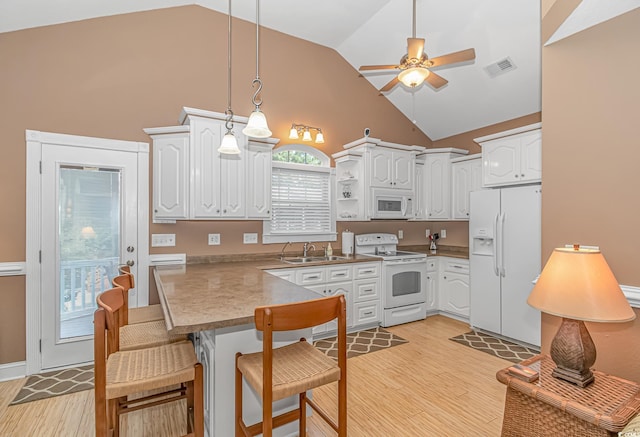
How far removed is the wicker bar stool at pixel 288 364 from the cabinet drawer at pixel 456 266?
3269 millimetres

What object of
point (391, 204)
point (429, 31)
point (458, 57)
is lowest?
point (391, 204)

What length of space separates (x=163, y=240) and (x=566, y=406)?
3493 millimetres

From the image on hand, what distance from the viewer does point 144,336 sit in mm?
1926

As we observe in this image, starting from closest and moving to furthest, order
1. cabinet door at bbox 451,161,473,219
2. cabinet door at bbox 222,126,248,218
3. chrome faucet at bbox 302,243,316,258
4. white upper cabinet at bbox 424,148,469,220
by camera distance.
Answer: cabinet door at bbox 222,126,248,218 → chrome faucet at bbox 302,243,316,258 → cabinet door at bbox 451,161,473,219 → white upper cabinet at bbox 424,148,469,220

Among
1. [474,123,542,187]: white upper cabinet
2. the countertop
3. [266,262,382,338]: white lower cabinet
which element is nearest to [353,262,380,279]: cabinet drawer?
[266,262,382,338]: white lower cabinet

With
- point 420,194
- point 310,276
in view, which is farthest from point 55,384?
point 420,194

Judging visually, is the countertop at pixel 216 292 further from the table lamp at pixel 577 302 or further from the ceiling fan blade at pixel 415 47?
the ceiling fan blade at pixel 415 47

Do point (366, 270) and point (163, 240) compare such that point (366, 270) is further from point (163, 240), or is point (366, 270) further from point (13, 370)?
point (13, 370)

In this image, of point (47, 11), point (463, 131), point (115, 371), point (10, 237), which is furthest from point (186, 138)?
point (463, 131)

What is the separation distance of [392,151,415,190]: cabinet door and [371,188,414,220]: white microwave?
105 mm

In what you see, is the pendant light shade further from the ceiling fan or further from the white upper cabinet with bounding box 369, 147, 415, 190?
the white upper cabinet with bounding box 369, 147, 415, 190

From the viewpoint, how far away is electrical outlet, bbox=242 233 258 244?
12.6 feet

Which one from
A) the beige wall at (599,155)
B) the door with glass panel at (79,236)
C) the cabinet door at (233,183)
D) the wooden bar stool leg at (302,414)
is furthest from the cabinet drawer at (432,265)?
the door with glass panel at (79,236)

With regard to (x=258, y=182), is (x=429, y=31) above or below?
above
